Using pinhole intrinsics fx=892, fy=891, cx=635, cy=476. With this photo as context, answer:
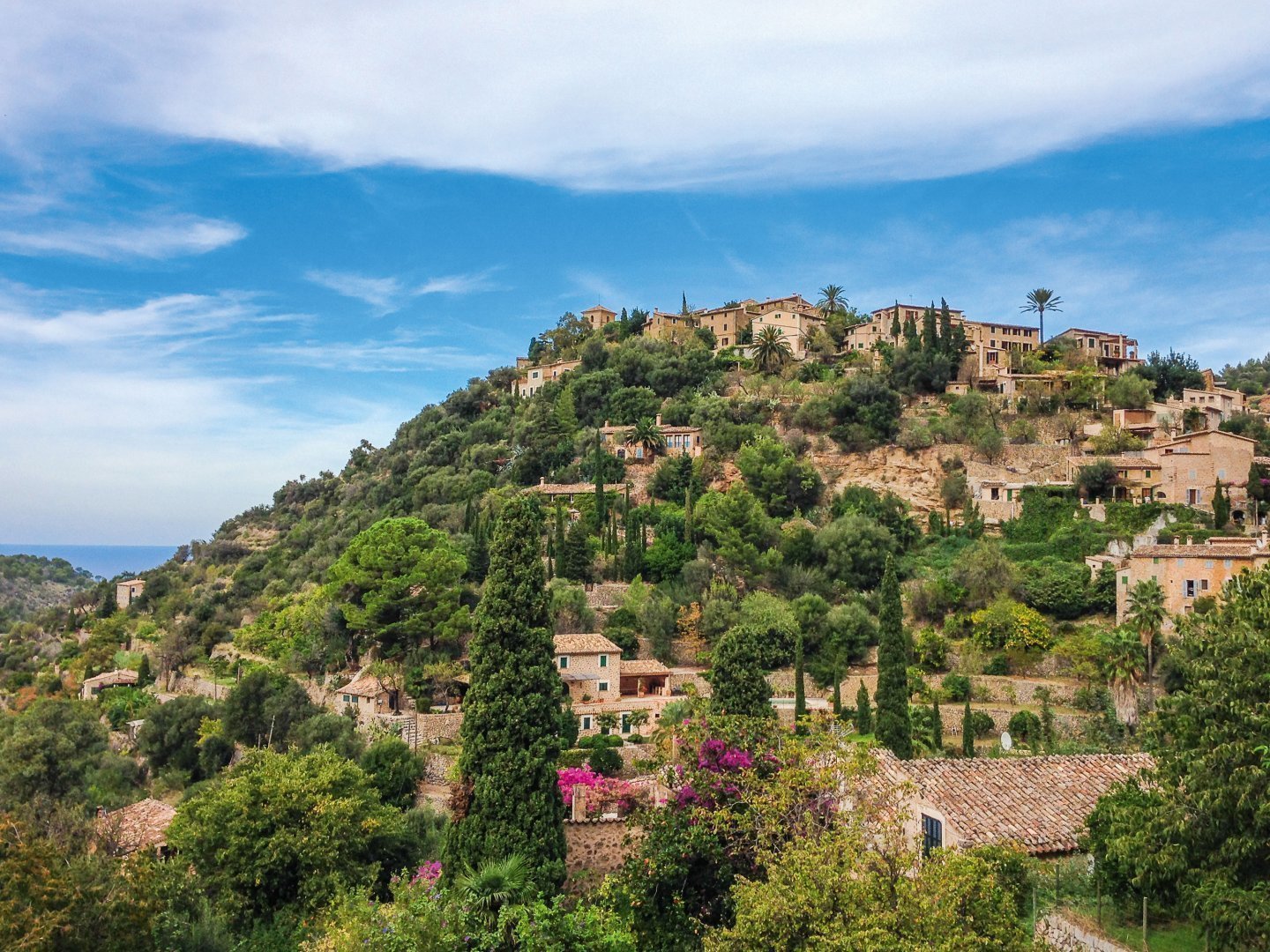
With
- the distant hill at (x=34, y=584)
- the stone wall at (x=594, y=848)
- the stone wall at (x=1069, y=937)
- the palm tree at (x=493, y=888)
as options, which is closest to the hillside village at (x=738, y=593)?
the stone wall at (x=594, y=848)

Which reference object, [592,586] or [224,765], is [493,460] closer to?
[592,586]

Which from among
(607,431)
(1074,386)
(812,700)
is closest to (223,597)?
(607,431)

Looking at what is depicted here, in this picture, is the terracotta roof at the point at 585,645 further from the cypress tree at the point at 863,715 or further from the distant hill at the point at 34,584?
the distant hill at the point at 34,584

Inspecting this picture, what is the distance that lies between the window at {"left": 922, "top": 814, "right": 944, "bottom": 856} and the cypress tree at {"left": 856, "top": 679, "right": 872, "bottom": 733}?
13875 millimetres

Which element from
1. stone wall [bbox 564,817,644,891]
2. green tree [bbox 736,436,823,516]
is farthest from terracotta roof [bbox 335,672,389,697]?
green tree [bbox 736,436,823,516]

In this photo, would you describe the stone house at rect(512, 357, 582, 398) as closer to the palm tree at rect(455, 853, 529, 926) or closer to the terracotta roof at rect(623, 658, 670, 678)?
the terracotta roof at rect(623, 658, 670, 678)

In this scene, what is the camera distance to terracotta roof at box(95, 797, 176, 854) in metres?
20.1

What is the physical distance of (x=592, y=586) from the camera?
44.4 metres

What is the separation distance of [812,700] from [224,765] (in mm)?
22279

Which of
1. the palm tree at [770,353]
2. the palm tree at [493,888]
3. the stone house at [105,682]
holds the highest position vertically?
the palm tree at [770,353]

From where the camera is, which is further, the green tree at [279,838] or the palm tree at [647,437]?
the palm tree at [647,437]

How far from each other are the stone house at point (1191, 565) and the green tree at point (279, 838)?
2903cm

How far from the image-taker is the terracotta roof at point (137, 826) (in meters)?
20.1

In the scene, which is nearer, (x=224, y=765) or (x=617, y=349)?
(x=224, y=765)
